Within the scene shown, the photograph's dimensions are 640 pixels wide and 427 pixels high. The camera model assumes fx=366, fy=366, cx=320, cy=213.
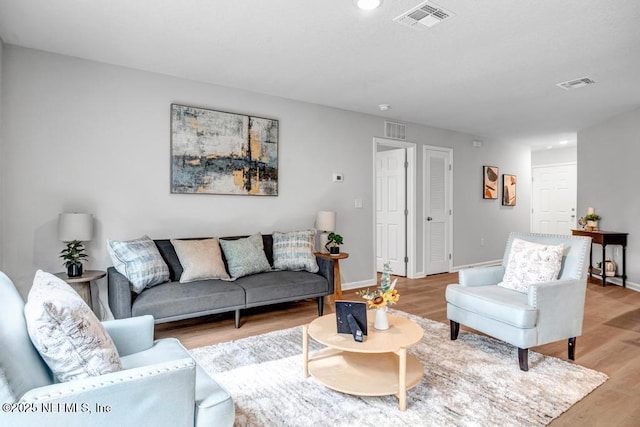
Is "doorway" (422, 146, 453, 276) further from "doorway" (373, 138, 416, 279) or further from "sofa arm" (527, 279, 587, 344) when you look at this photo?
"sofa arm" (527, 279, 587, 344)

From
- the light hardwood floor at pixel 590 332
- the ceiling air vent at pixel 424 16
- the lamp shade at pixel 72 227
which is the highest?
the ceiling air vent at pixel 424 16

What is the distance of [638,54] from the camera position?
10.3ft

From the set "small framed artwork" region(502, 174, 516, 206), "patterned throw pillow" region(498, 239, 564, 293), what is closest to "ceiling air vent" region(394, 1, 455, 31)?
"patterned throw pillow" region(498, 239, 564, 293)

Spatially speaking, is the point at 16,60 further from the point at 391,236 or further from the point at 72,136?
the point at 391,236

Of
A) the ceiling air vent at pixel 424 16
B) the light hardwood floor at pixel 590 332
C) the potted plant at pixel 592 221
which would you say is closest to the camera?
the light hardwood floor at pixel 590 332

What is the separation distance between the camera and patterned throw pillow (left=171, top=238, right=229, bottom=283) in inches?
129

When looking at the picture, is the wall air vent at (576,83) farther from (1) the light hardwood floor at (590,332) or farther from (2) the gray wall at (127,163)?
(1) the light hardwood floor at (590,332)

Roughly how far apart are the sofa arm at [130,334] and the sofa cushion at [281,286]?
1.43m

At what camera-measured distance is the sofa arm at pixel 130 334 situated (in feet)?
5.96

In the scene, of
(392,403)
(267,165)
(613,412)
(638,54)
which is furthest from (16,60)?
(638,54)

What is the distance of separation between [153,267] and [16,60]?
2052mm

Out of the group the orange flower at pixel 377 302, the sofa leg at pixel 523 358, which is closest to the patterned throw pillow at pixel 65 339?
the orange flower at pixel 377 302

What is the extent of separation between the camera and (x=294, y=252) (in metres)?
3.90

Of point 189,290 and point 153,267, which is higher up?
point 153,267
